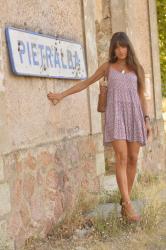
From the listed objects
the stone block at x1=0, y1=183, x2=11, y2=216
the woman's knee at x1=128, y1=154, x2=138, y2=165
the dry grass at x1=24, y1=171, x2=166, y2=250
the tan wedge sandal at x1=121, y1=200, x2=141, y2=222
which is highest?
the woman's knee at x1=128, y1=154, x2=138, y2=165

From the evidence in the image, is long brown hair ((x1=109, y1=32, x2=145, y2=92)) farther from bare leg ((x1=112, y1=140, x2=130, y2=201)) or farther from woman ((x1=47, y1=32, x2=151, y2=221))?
bare leg ((x1=112, y1=140, x2=130, y2=201))

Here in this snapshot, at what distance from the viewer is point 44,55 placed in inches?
209

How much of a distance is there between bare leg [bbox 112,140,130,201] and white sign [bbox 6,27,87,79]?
0.99 metres

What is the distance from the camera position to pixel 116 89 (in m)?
5.38

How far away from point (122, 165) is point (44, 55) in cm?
136

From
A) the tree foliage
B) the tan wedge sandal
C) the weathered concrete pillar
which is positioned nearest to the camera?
the tan wedge sandal

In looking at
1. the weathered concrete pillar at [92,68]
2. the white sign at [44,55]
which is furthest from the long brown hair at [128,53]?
the weathered concrete pillar at [92,68]

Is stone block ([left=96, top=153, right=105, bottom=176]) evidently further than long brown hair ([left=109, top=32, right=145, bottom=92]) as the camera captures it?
Yes

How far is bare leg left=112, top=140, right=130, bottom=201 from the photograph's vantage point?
5.35m

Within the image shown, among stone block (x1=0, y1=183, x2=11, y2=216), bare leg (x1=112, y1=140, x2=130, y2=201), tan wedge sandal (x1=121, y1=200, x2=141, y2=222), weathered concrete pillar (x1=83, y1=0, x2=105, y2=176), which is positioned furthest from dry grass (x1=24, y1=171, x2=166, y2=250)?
weathered concrete pillar (x1=83, y1=0, x2=105, y2=176)

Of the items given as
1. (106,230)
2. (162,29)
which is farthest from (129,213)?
(162,29)

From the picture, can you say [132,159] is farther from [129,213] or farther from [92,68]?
[92,68]

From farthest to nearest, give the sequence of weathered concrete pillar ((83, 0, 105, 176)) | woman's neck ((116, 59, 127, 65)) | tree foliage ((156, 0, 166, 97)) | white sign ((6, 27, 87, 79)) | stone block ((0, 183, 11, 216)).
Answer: tree foliage ((156, 0, 166, 97)) → weathered concrete pillar ((83, 0, 105, 176)) → woman's neck ((116, 59, 127, 65)) → white sign ((6, 27, 87, 79)) → stone block ((0, 183, 11, 216))

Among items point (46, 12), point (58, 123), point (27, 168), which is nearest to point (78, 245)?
point (27, 168)
